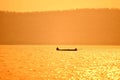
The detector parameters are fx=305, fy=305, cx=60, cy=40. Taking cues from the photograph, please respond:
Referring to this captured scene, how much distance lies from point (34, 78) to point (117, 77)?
83 cm

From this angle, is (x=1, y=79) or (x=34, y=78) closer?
(x=1, y=79)

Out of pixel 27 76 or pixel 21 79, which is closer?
pixel 21 79

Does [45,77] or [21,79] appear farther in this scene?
[45,77]

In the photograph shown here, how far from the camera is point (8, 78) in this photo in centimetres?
293

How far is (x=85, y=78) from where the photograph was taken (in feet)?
9.84

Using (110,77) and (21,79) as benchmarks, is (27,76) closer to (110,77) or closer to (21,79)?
(21,79)

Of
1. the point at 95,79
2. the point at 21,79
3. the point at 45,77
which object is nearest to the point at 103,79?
the point at 95,79

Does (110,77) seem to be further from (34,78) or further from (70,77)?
(34,78)

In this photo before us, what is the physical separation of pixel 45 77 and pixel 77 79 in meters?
0.38

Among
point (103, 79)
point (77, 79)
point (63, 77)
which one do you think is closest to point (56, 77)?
point (63, 77)

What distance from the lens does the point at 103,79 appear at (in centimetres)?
298

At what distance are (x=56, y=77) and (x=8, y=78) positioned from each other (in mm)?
487

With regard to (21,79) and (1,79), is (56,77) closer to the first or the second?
(21,79)

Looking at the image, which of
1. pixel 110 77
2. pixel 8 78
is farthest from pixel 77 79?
pixel 8 78
